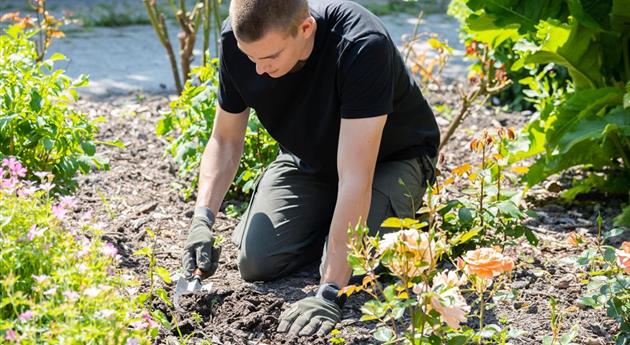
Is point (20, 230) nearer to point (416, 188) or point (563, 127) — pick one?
point (416, 188)

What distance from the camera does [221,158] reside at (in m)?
3.77

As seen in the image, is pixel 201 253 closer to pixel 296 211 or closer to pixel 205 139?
pixel 296 211

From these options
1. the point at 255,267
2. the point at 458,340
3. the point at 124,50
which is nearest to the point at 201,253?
the point at 255,267

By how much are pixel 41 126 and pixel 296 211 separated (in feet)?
3.34

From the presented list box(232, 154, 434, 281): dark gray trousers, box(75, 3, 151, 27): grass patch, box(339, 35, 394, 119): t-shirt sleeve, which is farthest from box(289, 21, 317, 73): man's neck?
box(75, 3, 151, 27): grass patch

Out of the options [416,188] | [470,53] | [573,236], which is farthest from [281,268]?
[470,53]

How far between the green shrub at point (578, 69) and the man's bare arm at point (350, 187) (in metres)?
1.07

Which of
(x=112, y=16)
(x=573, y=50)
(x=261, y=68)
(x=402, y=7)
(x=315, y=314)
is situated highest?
(x=261, y=68)

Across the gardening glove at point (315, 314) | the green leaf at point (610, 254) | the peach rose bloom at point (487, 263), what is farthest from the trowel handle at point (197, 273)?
the green leaf at point (610, 254)

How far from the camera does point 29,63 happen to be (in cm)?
388

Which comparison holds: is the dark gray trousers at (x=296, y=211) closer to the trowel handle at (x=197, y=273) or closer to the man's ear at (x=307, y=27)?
the trowel handle at (x=197, y=273)

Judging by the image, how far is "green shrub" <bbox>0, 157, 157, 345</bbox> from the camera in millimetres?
2182

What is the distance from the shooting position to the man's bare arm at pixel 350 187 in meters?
3.23

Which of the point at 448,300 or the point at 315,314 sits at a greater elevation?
the point at 448,300
